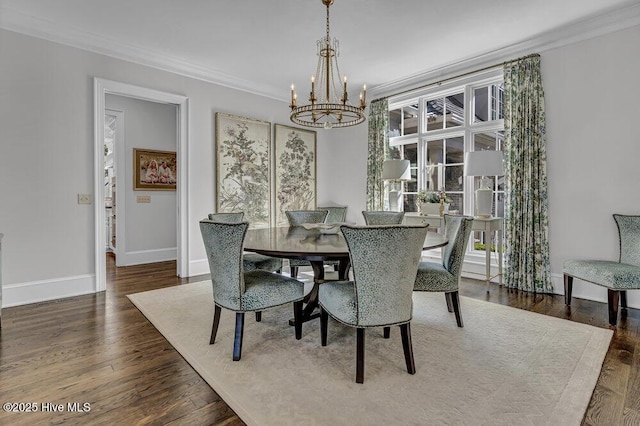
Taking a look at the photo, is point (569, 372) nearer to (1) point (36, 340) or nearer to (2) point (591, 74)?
(2) point (591, 74)

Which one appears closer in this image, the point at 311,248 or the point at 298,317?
the point at 311,248

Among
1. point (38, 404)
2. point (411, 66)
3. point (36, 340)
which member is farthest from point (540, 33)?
point (36, 340)

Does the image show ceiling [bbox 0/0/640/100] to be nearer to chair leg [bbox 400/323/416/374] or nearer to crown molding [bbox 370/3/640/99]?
crown molding [bbox 370/3/640/99]

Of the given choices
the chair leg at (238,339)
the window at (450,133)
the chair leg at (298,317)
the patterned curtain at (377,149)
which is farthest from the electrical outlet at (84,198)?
the window at (450,133)

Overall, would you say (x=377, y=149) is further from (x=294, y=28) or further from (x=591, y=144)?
(x=591, y=144)

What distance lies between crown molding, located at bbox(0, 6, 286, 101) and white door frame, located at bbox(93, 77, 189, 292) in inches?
13.0

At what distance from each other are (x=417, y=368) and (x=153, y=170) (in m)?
5.25

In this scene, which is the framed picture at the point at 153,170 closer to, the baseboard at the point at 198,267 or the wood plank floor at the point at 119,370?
the baseboard at the point at 198,267

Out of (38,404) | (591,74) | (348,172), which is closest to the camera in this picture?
(38,404)

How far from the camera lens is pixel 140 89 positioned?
3844 mm

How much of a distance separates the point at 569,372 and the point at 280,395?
5.58 ft

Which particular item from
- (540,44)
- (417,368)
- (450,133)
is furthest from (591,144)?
(417,368)

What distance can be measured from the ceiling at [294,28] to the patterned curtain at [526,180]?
0.46m

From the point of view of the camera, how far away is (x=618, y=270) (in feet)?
8.70
